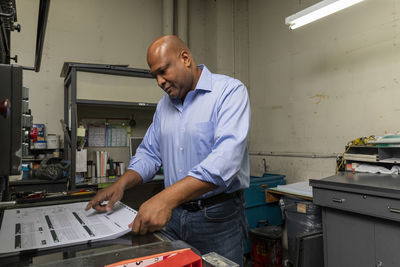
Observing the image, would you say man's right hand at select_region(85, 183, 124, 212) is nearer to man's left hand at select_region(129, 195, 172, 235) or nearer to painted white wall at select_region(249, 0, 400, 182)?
man's left hand at select_region(129, 195, 172, 235)

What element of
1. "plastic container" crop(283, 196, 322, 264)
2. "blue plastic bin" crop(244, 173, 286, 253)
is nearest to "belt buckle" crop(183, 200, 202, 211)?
"plastic container" crop(283, 196, 322, 264)

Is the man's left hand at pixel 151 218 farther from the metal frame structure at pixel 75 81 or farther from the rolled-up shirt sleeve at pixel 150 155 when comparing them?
the metal frame structure at pixel 75 81

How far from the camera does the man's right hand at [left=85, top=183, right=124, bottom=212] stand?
83cm

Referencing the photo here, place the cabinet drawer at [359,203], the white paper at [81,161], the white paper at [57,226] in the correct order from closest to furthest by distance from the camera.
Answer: the white paper at [57,226] → the cabinet drawer at [359,203] → the white paper at [81,161]

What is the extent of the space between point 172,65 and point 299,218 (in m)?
1.67

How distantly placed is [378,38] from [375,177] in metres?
1.11

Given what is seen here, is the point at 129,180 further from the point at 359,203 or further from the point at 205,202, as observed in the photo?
the point at 359,203

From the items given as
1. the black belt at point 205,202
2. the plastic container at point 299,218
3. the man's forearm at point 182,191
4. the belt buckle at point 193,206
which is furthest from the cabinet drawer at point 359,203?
the man's forearm at point 182,191

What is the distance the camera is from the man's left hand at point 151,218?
632 millimetres

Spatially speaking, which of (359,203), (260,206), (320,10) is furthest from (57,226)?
(260,206)

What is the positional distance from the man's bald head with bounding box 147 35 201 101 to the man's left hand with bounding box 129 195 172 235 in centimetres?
52

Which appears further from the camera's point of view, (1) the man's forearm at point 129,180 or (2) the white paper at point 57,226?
(1) the man's forearm at point 129,180

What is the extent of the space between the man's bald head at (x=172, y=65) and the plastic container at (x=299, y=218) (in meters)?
1.46

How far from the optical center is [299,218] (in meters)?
2.11
